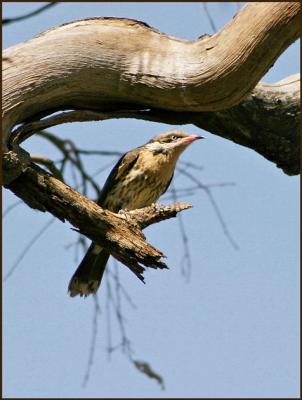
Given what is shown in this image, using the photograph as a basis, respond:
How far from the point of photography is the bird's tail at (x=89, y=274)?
16.2 feet

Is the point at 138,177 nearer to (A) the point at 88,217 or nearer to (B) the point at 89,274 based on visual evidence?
(B) the point at 89,274

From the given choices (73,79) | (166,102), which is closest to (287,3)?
(166,102)

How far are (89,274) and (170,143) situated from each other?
0.97 meters

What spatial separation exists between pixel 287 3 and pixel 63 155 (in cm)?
225

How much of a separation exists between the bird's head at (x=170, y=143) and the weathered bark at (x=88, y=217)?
1.65m

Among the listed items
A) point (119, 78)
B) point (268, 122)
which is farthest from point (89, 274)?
point (119, 78)

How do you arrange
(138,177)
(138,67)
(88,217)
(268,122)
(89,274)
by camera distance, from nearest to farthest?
1. (88,217)
2. (138,67)
3. (268,122)
4. (89,274)
5. (138,177)

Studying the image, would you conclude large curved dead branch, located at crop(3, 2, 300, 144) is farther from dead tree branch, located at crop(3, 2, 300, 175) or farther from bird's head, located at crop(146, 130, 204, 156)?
bird's head, located at crop(146, 130, 204, 156)

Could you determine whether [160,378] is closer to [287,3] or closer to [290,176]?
[290,176]

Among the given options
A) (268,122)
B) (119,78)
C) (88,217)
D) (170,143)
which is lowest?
(88,217)

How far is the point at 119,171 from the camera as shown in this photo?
528cm

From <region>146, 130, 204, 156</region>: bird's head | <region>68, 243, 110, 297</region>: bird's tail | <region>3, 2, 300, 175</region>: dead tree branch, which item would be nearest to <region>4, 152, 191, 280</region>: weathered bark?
<region>3, 2, 300, 175</region>: dead tree branch

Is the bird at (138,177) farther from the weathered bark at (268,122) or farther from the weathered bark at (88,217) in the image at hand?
the weathered bark at (88,217)

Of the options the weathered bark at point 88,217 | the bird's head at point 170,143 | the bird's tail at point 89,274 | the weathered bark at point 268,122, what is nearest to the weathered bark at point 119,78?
the weathered bark at point 88,217
